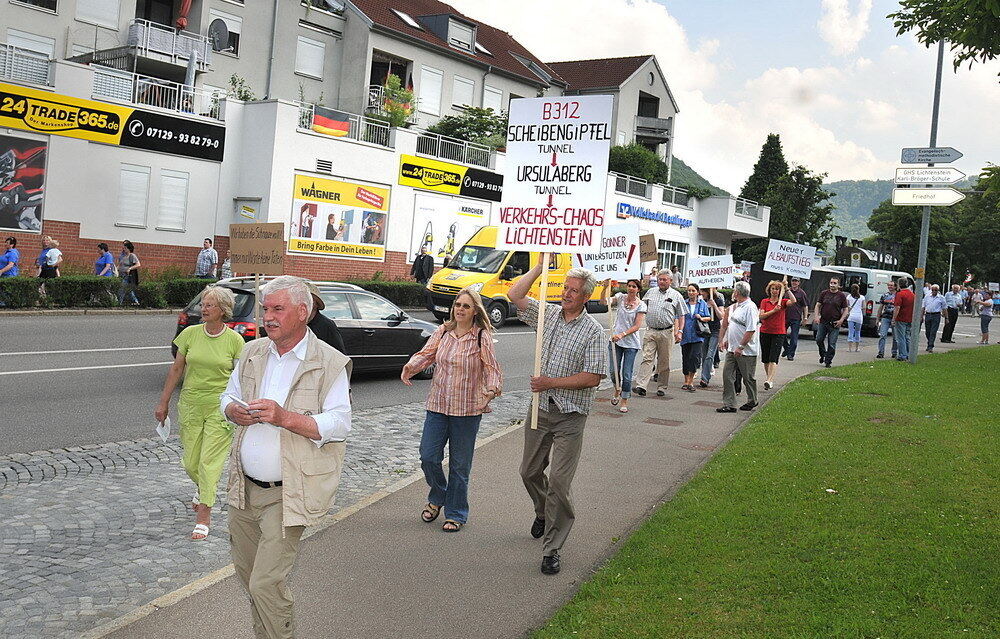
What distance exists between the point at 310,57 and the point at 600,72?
25.6 m

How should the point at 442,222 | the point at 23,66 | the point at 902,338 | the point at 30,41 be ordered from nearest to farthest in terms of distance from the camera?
the point at 902,338
the point at 23,66
the point at 30,41
the point at 442,222

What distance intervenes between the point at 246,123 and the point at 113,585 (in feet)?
85.9

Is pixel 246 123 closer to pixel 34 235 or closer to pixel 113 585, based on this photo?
pixel 34 235

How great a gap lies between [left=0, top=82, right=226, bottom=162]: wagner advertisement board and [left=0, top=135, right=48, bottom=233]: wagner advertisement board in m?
0.51

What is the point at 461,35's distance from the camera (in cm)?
4678

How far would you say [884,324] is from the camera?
973 inches

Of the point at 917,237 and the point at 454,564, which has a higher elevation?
the point at 917,237

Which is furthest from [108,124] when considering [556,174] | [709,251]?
[709,251]

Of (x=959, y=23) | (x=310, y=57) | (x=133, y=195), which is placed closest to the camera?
(x=959, y=23)

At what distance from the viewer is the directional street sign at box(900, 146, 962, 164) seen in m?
18.3

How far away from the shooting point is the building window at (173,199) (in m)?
27.6

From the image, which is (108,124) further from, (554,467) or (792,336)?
(554,467)

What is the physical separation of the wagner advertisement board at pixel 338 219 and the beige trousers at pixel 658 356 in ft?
59.5

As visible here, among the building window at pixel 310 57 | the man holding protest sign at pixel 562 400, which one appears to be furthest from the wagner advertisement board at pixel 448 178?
the man holding protest sign at pixel 562 400
